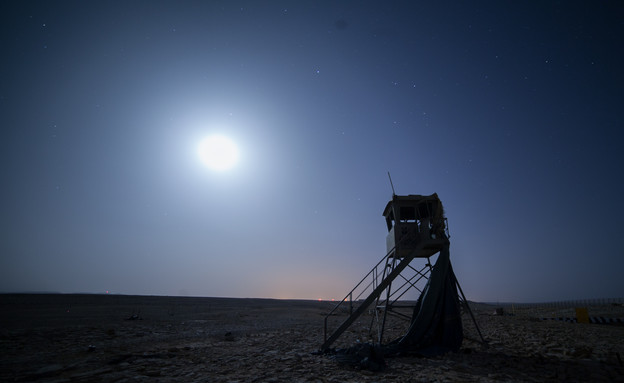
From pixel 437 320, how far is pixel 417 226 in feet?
15.8

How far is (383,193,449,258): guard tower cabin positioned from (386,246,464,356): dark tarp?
0.88 m

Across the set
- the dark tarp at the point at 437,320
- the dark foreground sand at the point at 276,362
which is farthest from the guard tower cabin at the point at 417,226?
the dark foreground sand at the point at 276,362

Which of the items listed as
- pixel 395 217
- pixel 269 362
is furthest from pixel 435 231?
pixel 269 362

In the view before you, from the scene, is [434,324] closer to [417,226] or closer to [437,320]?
[437,320]

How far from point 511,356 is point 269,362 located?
9.90 m

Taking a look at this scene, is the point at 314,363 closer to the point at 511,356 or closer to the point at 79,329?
the point at 511,356

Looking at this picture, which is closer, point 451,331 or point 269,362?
point 269,362

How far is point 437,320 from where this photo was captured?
12.5m

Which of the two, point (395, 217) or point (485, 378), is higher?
point (395, 217)

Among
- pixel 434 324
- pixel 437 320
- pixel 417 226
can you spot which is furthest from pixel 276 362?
pixel 417 226

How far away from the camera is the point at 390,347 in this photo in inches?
457

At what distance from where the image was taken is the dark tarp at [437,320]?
11773 millimetres

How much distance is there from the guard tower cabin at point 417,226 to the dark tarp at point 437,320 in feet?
2.88

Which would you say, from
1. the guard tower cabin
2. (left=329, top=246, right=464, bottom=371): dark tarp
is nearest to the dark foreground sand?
(left=329, top=246, right=464, bottom=371): dark tarp
